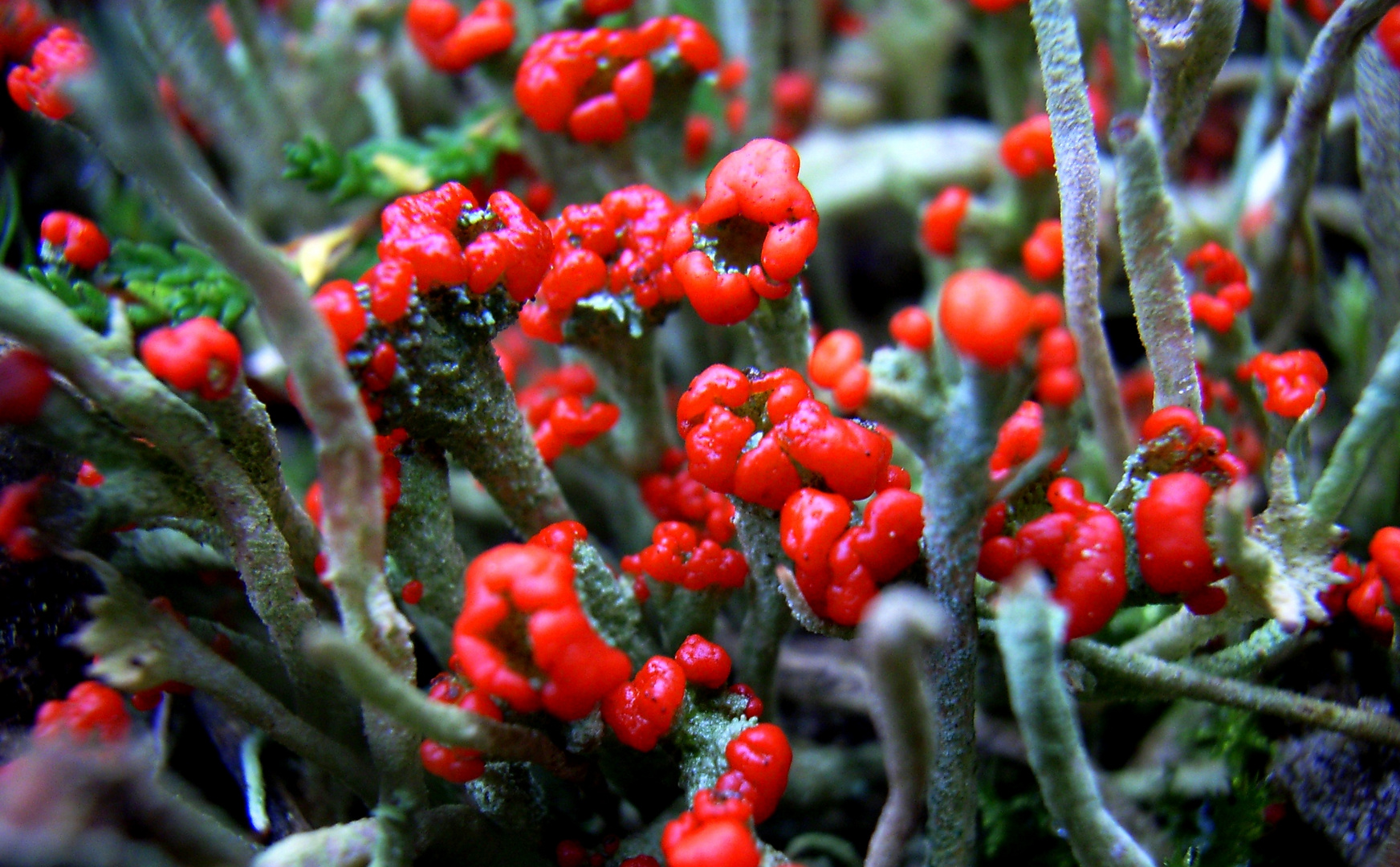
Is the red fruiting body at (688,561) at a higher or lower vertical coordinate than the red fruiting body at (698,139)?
lower

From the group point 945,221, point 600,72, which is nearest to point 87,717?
point 600,72

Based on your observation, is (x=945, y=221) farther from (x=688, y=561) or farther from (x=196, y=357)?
(x=196, y=357)

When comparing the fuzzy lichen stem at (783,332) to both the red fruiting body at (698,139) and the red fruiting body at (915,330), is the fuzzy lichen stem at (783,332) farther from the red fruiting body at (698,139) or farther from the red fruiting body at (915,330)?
the red fruiting body at (698,139)

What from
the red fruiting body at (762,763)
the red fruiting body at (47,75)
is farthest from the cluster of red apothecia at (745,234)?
the red fruiting body at (47,75)

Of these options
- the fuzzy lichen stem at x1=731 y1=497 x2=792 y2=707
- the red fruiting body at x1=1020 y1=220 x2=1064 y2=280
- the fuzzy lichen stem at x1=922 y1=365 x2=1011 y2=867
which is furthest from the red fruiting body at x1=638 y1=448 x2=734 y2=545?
the red fruiting body at x1=1020 y1=220 x2=1064 y2=280

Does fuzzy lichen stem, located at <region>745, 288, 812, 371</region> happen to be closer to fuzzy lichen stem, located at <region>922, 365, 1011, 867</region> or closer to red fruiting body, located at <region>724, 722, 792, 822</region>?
fuzzy lichen stem, located at <region>922, 365, 1011, 867</region>

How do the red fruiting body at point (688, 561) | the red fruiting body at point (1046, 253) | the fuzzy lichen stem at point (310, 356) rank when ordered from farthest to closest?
the red fruiting body at point (1046, 253) → the red fruiting body at point (688, 561) → the fuzzy lichen stem at point (310, 356)

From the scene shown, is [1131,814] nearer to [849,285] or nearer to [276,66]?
[849,285]
